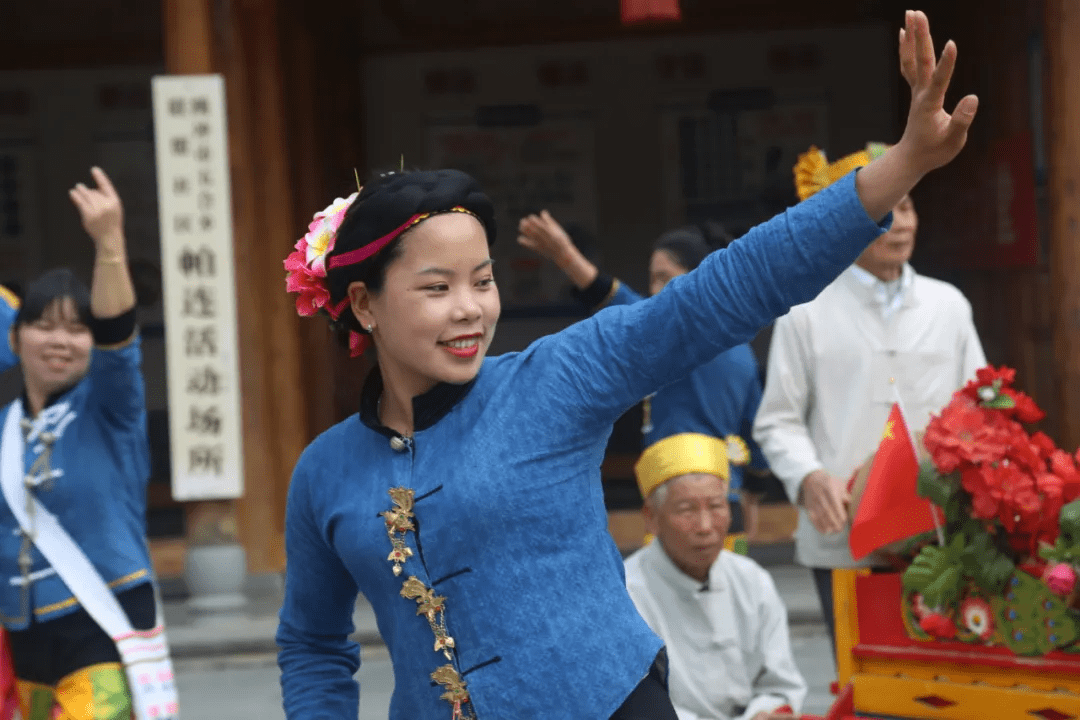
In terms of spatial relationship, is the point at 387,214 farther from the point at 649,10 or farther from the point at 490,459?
the point at 649,10

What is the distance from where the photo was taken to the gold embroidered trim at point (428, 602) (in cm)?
200

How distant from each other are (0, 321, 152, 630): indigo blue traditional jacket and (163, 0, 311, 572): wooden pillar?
4.05 metres

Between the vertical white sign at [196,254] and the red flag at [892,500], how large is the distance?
469cm

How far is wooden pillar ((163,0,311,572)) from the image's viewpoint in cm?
793

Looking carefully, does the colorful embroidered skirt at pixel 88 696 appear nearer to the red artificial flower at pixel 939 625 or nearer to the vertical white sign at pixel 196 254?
the red artificial flower at pixel 939 625

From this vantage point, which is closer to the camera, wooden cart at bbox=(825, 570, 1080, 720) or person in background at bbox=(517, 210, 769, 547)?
wooden cart at bbox=(825, 570, 1080, 720)

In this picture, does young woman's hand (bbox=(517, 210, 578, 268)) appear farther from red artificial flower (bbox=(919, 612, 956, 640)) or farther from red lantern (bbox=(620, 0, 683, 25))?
red artificial flower (bbox=(919, 612, 956, 640))

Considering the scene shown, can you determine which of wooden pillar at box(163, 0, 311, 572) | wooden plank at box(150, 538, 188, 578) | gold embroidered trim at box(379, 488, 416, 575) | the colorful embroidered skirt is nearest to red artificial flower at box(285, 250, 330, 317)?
gold embroidered trim at box(379, 488, 416, 575)

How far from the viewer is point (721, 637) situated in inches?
158

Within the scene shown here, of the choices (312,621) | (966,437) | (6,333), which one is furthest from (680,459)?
(312,621)

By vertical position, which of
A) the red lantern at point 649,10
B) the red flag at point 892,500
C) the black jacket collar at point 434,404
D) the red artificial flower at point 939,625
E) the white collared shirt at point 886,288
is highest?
the red lantern at point 649,10

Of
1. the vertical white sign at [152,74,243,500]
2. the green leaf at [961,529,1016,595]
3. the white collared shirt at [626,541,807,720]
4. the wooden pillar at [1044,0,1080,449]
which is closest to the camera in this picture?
the green leaf at [961,529,1016,595]

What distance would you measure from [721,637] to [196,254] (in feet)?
14.4

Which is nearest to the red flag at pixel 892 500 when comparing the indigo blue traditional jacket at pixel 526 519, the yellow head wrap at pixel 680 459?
the yellow head wrap at pixel 680 459
